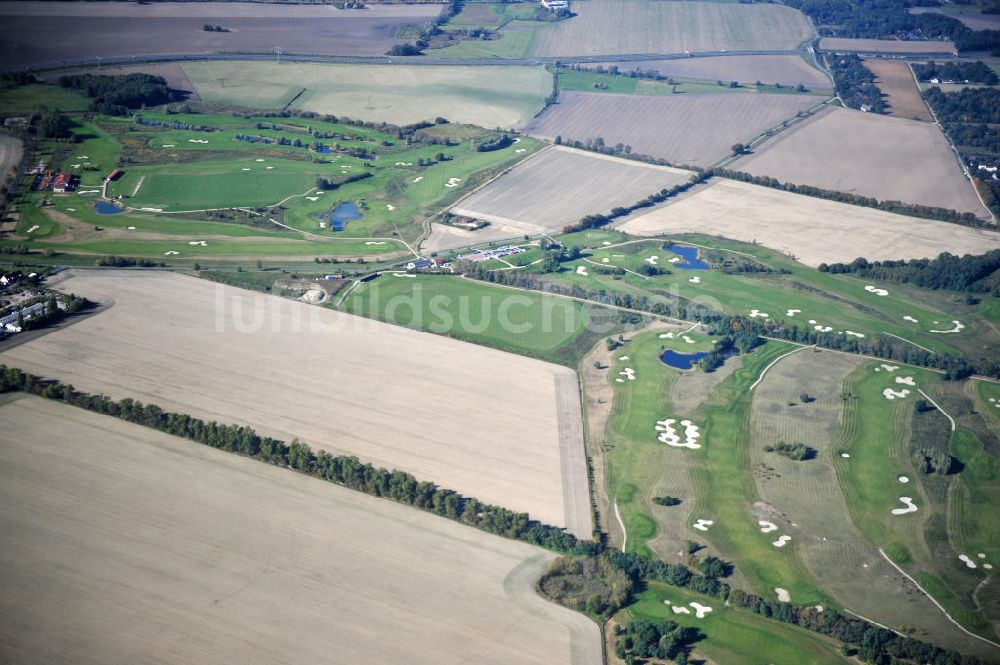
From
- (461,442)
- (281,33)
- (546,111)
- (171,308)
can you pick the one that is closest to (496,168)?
(546,111)

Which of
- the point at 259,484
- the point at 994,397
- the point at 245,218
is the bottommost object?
the point at 994,397

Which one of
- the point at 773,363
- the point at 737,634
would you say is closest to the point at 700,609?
the point at 737,634

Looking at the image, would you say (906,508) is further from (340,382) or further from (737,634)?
(340,382)

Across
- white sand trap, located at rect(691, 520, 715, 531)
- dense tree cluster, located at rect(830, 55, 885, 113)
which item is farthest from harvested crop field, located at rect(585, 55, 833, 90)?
white sand trap, located at rect(691, 520, 715, 531)

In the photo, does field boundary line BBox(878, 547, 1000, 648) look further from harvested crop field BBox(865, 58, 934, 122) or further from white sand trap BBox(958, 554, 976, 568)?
harvested crop field BBox(865, 58, 934, 122)

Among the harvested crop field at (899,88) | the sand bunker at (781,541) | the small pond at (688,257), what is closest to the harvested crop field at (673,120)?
the harvested crop field at (899,88)

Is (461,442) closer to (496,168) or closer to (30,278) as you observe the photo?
(30,278)
